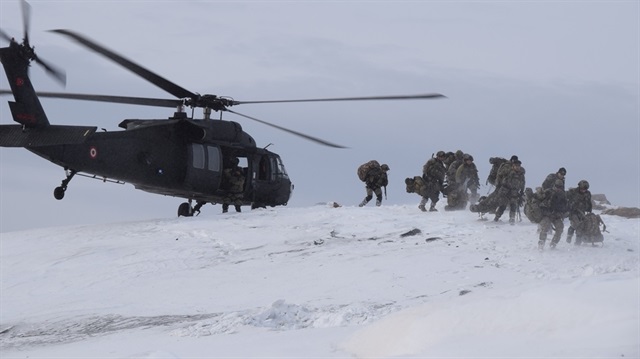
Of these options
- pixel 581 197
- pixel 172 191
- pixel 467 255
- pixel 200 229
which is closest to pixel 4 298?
pixel 200 229

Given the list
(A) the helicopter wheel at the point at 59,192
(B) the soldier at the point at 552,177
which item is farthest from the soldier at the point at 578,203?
(A) the helicopter wheel at the point at 59,192

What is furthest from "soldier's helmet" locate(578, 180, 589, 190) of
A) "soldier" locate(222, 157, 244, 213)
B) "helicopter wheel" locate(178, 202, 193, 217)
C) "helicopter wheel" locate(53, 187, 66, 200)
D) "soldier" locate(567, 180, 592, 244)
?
"helicopter wheel" locate(53, 187, 66, 200)

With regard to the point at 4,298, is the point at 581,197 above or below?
above

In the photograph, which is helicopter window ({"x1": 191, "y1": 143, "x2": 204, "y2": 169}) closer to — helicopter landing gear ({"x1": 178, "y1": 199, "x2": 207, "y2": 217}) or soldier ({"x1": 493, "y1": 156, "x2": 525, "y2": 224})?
helicopter landing gear ({"x1": 178, "y1": 199, "x2": 207, "y2": 217})

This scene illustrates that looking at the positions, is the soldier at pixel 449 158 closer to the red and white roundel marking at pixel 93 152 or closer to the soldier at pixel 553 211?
the soldier at pixel 553 211

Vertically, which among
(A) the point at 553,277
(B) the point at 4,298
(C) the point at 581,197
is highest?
(C) the point at 581,197

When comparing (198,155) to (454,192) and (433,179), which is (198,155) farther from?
(454,192)

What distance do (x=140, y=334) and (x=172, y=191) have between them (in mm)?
11379

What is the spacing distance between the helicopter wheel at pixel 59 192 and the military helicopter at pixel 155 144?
24mm

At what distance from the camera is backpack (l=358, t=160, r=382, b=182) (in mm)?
24297

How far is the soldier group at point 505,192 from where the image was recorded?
58.9 feet

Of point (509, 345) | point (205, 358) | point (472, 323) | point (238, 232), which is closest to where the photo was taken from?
point (509, 345)

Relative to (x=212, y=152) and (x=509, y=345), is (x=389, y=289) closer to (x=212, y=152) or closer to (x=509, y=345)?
(x=509, y=345)

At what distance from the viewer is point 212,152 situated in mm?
24297
